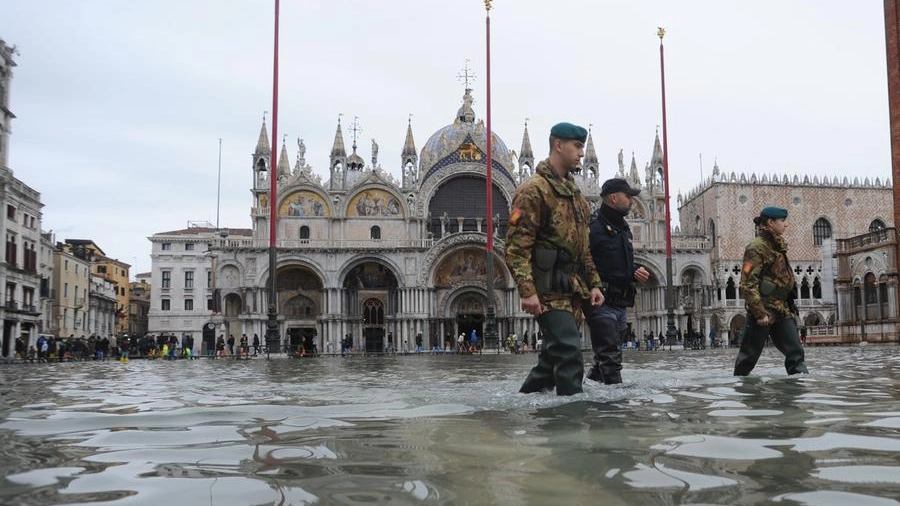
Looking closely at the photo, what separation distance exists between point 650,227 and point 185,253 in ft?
122

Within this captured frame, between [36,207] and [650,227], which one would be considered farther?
[650,227]

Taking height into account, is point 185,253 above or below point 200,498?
above

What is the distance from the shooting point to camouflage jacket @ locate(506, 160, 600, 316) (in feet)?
18.2

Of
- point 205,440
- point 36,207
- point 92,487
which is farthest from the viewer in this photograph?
point 36,207

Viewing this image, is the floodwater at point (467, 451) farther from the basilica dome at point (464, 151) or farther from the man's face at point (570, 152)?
the basilica dome at point (464, 151)

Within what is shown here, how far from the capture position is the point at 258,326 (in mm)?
43812

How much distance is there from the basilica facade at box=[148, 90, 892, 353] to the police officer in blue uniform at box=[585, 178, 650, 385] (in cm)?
3460

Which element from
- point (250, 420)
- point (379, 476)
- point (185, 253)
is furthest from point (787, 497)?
point (185, 253)

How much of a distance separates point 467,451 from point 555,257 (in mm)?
2740

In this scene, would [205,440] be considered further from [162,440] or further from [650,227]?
[650,227]

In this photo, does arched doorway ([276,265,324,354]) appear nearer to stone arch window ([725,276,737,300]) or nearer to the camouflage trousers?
stone arch window ([725,276,737,300])

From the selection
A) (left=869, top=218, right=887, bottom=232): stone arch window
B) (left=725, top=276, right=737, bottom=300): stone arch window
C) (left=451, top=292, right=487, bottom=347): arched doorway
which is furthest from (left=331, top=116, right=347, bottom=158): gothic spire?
(left=869, top=218, right=887, bottom=232): stone arch window

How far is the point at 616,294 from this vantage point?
6734mm

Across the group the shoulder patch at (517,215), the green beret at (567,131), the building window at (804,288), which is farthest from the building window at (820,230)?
the shoulder patch at (517,215)
